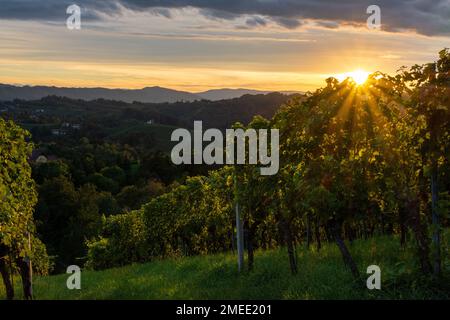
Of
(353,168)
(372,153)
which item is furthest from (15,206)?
(372,153)

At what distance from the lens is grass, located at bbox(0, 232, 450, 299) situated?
808cm

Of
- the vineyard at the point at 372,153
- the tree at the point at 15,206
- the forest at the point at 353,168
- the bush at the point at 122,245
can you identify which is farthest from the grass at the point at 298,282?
the bush at the point at 122,245

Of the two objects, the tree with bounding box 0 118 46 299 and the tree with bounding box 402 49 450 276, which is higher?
the tree with bounding box 402 49 450 276

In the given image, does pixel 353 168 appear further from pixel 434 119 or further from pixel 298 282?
pixel 298 282

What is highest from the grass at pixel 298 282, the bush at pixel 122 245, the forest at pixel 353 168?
the forest at pixel 353 168

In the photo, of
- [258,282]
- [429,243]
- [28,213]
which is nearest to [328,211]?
[429,243]

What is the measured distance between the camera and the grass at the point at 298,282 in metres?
8.08

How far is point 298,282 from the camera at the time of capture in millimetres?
9516

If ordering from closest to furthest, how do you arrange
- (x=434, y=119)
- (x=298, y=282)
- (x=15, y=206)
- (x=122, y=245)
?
1. (x=434, y=119)
2. (x=298, y=282)
3. (x=15, y=206)
4. (x=122, y=245)

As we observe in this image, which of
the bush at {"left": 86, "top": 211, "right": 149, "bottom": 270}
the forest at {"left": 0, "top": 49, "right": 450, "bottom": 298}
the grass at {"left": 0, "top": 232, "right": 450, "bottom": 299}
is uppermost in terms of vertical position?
the forest at {"left": 0, "top": 49, "right": 450, "bottom": 298}

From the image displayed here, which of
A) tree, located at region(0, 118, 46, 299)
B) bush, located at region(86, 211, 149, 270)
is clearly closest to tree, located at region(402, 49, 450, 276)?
tree, located at region(0, 118, 46, 299)

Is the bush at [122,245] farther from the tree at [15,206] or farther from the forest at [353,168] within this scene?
the tree at [15,206]

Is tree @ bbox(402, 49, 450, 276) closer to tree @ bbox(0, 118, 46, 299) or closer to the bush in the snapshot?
tree @ bbox(0, 118, 46, 299)

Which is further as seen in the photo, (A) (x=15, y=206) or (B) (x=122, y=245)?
(B) (x=122, y=245)
